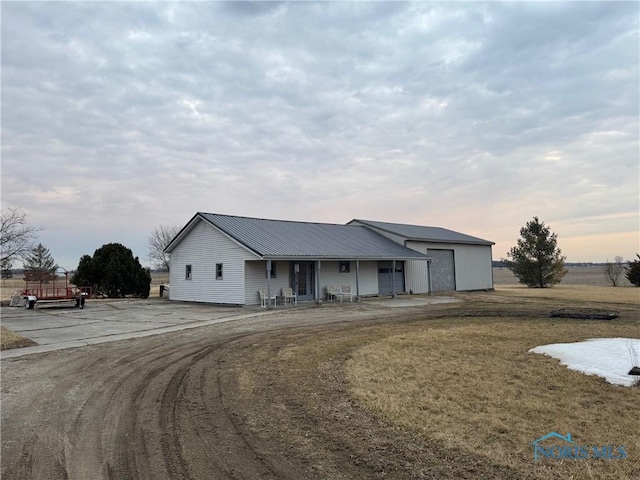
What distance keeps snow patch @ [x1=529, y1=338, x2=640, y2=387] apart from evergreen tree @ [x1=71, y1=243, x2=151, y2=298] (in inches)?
1015

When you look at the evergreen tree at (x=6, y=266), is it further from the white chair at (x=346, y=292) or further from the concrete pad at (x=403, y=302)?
the concrete pad at (x=403, y=302)

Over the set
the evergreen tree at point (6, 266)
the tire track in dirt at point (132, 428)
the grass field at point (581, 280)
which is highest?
the evergreen tree at point (6, 266)

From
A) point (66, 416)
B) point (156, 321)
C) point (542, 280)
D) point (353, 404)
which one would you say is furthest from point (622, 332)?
point (542, 280)

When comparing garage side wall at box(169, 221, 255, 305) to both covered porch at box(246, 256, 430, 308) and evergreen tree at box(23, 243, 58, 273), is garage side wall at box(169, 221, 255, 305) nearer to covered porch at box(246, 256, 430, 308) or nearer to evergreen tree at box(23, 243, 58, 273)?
covered porch at box(246, 256, 430, 308)

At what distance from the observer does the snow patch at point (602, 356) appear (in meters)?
6.89

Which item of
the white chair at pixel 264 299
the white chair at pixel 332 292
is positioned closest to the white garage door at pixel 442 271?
the white chair at pixel 332 292

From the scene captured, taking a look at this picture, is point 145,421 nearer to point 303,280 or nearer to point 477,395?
point 477,395

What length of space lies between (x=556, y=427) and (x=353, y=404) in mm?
2411

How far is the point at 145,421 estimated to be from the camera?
537 cm

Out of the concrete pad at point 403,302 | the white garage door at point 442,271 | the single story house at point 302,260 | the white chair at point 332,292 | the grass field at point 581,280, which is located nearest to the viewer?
the concrete pad at point 403,302

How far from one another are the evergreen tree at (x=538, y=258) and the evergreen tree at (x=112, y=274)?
3149cm

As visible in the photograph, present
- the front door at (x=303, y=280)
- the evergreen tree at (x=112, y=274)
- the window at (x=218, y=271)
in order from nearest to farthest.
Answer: the window at (x=218, y=271)
the front door at (x=303, y=280)
the evergreen tree at (x=112, y=274)

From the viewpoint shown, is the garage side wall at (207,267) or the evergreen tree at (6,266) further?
the evergreen tree at (6,266)

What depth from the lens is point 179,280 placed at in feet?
81.5
